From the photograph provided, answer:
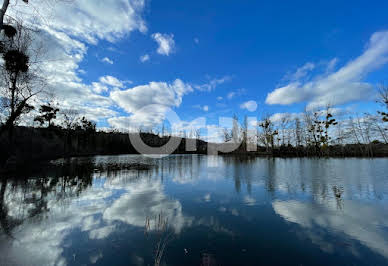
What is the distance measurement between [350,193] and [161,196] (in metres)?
7.54

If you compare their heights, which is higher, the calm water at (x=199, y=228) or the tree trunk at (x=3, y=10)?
the tree trunk at (x=3, y=10)

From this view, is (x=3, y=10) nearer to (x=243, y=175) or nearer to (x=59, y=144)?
(x=243, y=175)

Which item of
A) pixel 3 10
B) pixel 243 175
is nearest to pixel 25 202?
pixel 3 10

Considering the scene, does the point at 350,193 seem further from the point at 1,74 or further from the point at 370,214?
the point at 1,74

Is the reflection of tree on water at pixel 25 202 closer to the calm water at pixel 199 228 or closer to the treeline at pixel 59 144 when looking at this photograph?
the calm water at pixel 199 228

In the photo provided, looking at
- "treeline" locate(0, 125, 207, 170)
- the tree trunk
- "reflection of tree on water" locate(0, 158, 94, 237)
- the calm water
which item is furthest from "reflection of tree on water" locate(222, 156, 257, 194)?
"treeline" locate(0, 125, 207, 170)

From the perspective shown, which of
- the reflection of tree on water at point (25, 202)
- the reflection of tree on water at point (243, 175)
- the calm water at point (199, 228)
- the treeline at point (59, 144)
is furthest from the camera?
the treeline at point (59, 144)

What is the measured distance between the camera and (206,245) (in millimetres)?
3145

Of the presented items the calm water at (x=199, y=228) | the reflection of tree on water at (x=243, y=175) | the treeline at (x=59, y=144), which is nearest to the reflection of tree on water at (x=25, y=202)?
the calm water at (x=199, y=228)

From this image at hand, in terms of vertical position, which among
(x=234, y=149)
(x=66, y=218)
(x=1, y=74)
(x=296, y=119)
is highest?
(x=296, y=119)

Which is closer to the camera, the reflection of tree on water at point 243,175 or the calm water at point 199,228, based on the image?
the calm water at point 199,228

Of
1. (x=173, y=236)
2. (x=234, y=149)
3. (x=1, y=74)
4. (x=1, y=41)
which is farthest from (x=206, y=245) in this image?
(x=234, y=149)

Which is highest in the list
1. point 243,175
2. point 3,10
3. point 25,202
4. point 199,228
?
point 3,10

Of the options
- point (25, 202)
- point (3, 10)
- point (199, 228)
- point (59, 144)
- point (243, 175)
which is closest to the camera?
point (199, 228)
